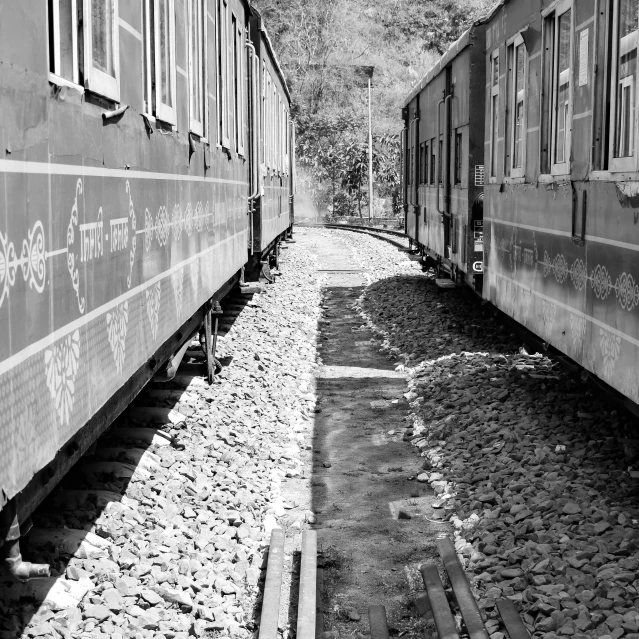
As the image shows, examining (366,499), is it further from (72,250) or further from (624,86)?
(72,250)

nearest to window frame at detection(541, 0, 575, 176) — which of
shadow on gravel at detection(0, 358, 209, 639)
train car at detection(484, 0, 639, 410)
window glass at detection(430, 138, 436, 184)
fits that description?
train car at detection(484, 0, 639, 410)

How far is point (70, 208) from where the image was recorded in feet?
10.8

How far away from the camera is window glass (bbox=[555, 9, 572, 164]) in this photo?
641 centimetres

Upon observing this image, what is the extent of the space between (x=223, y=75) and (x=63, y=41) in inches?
222

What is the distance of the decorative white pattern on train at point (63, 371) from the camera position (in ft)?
10.1

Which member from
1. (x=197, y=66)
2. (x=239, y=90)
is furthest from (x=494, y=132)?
(x=197, y=66)

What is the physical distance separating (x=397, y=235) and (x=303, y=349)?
23335 millimetres

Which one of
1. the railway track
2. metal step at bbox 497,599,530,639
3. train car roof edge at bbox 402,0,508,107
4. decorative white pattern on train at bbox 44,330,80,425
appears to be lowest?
metal step at bbox 497,599,530,639

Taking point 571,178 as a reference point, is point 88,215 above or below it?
below

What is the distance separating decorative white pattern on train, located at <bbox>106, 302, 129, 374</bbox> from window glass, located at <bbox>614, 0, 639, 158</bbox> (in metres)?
2.56

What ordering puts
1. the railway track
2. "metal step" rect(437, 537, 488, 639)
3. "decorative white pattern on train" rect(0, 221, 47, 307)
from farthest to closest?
1. the railway track
2. "metal step" rect(437, 537, 488, 639)
3. "decorative white pattern on train" rect(0, 221, 47, 307)

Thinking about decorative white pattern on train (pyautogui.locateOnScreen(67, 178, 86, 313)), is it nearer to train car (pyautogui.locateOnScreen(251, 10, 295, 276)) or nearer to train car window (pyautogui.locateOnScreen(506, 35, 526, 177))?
train car window (pyautogui.locateOnScreen(506, 35, 526, 177))

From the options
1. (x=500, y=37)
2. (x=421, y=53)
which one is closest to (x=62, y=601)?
(x=500, y=37)

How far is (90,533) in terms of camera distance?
4.68m
